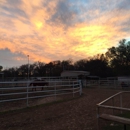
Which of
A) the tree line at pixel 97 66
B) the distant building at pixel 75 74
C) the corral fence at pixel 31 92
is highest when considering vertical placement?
the tree line at pixel 97 66

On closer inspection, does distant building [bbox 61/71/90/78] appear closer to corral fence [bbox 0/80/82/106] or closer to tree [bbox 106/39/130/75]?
tree [bbox 106/39/130/75]

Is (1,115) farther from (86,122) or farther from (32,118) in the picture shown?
(86,122)

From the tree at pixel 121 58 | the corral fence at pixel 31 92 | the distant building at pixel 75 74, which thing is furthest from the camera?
the tree at pixel 121 58

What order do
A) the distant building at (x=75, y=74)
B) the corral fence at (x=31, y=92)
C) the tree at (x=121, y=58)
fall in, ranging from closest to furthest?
1. the corral fence at (x=31, y=92)
2. the distant building at (x=75, y=74)
3. the tree at (x=121, y=58)

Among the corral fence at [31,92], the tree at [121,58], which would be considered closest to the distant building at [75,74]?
the tree at [121,58]

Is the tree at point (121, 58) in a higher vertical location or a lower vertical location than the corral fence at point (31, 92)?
higher

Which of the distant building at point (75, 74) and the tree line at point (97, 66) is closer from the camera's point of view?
the distant building at point (75, 74)

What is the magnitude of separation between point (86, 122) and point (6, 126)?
274cm

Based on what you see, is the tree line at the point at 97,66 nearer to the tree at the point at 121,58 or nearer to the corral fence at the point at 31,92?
the tree at the point at 121,58

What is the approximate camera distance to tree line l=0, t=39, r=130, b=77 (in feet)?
167

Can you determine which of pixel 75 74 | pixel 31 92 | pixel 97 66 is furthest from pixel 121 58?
pixel 31 92

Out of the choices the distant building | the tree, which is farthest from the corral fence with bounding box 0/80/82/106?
the tree

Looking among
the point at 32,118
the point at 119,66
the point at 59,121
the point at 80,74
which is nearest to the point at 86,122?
the point at 59,121

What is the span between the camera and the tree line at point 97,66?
50.8 m
